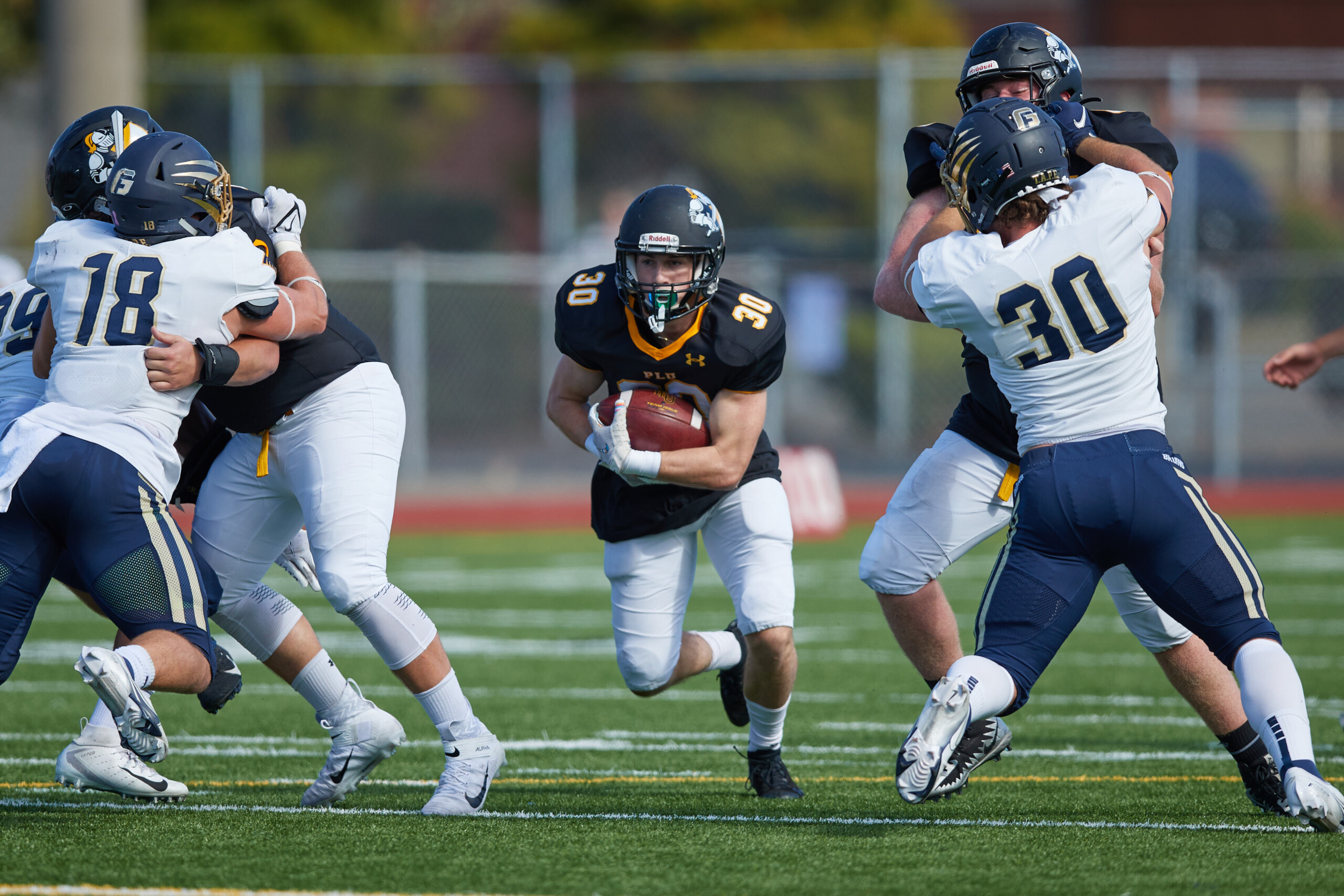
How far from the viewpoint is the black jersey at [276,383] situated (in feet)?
14.4

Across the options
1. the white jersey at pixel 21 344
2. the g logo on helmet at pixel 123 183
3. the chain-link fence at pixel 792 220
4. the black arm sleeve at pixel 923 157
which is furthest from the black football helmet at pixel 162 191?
the chain-link fence at pixel 792 220

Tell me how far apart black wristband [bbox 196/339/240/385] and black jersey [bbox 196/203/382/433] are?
0.22 m

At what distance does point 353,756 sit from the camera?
4398 millimetres

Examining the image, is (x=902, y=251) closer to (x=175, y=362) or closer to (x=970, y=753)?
(x=970, y=753)

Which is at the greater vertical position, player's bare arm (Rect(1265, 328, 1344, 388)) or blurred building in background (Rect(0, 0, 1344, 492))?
player's bare arm (Rect(1265, 328, 1344, 388))

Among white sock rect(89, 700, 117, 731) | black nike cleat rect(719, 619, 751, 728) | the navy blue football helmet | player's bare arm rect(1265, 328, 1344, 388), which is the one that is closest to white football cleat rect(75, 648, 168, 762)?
white sock rect(89, 700, 117, 731)

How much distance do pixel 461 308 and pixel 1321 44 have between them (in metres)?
13.4

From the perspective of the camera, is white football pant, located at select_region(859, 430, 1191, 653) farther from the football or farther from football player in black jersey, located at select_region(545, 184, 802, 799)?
the football

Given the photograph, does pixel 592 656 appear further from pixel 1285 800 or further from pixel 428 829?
pixel 1285 800

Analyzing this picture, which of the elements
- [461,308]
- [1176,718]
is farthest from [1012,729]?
[461,308]

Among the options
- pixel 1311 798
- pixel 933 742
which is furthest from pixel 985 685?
pixel 1311 798

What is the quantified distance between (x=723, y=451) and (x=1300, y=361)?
1707 mm

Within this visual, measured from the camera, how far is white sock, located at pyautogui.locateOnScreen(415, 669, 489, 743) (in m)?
4.39

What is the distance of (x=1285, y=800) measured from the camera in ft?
12.1
